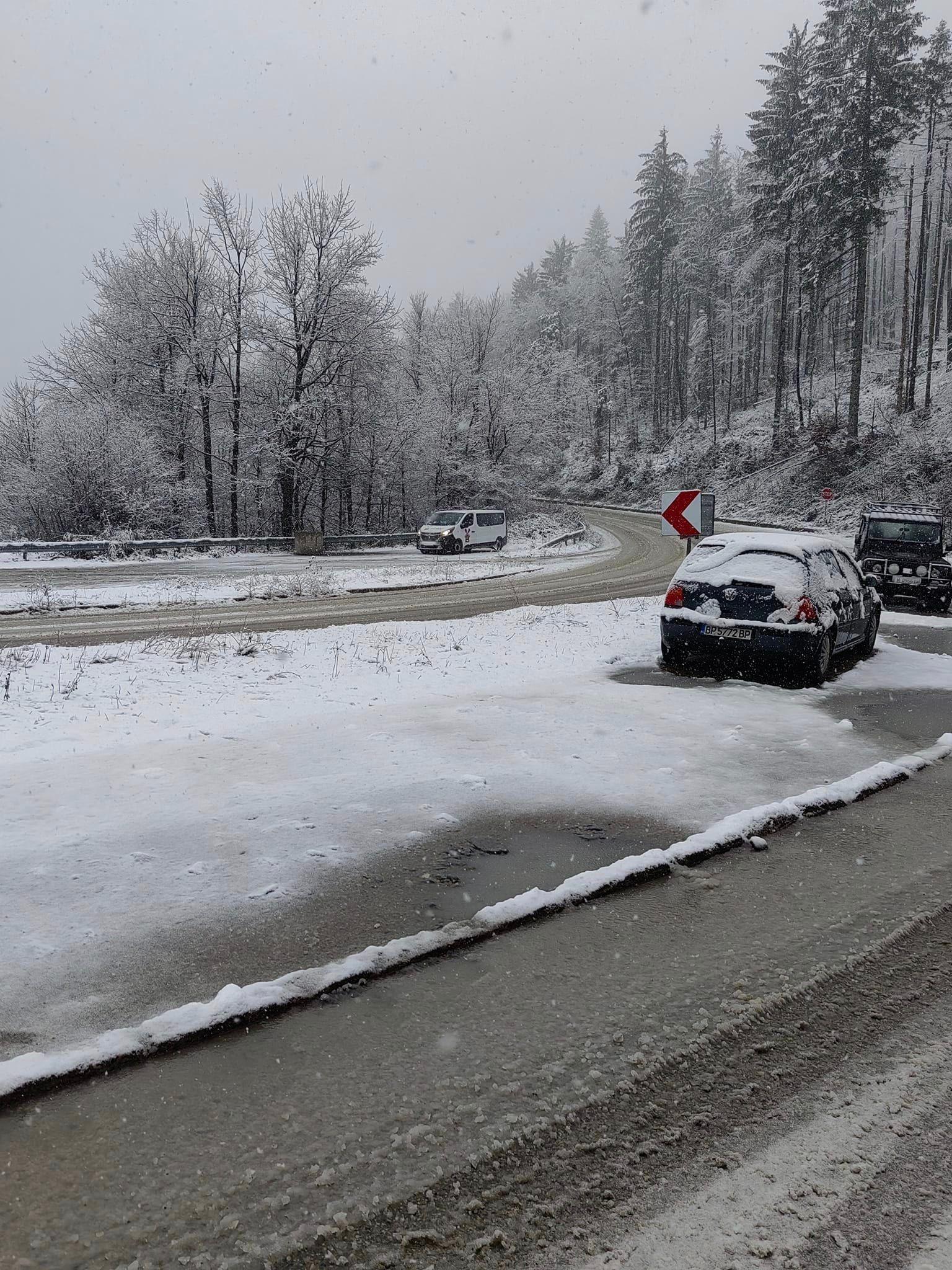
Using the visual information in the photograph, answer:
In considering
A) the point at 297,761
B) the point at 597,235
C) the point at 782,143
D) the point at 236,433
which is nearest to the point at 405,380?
the point at 236,433

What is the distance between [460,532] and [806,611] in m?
26.1

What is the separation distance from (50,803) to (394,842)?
7.49ft

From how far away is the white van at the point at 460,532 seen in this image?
3419 centimetres

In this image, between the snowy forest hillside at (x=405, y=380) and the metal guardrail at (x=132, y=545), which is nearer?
the metal guardrail at (x=132, y=545)

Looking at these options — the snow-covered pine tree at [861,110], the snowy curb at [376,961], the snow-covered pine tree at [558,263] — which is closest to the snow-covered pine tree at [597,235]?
the snow-covered pine tree at [558,263]

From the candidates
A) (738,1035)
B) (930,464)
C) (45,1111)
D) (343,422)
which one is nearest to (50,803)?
(45,1111)

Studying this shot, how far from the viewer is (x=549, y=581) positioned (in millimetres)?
23047

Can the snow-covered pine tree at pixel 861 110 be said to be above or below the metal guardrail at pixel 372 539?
above

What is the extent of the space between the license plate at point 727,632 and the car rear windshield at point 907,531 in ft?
37.3

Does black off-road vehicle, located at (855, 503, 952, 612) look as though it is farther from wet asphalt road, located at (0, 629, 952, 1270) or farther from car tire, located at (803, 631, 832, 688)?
wet asphalt road, located at (0, 629, 952, 1270)

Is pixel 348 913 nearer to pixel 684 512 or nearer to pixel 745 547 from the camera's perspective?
pixel 745 547

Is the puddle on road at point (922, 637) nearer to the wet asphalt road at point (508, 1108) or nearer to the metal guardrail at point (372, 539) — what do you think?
the wet asphalt road at point (508, 1108)

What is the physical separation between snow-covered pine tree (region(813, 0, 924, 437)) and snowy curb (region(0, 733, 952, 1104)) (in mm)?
40214

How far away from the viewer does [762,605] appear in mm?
9133
